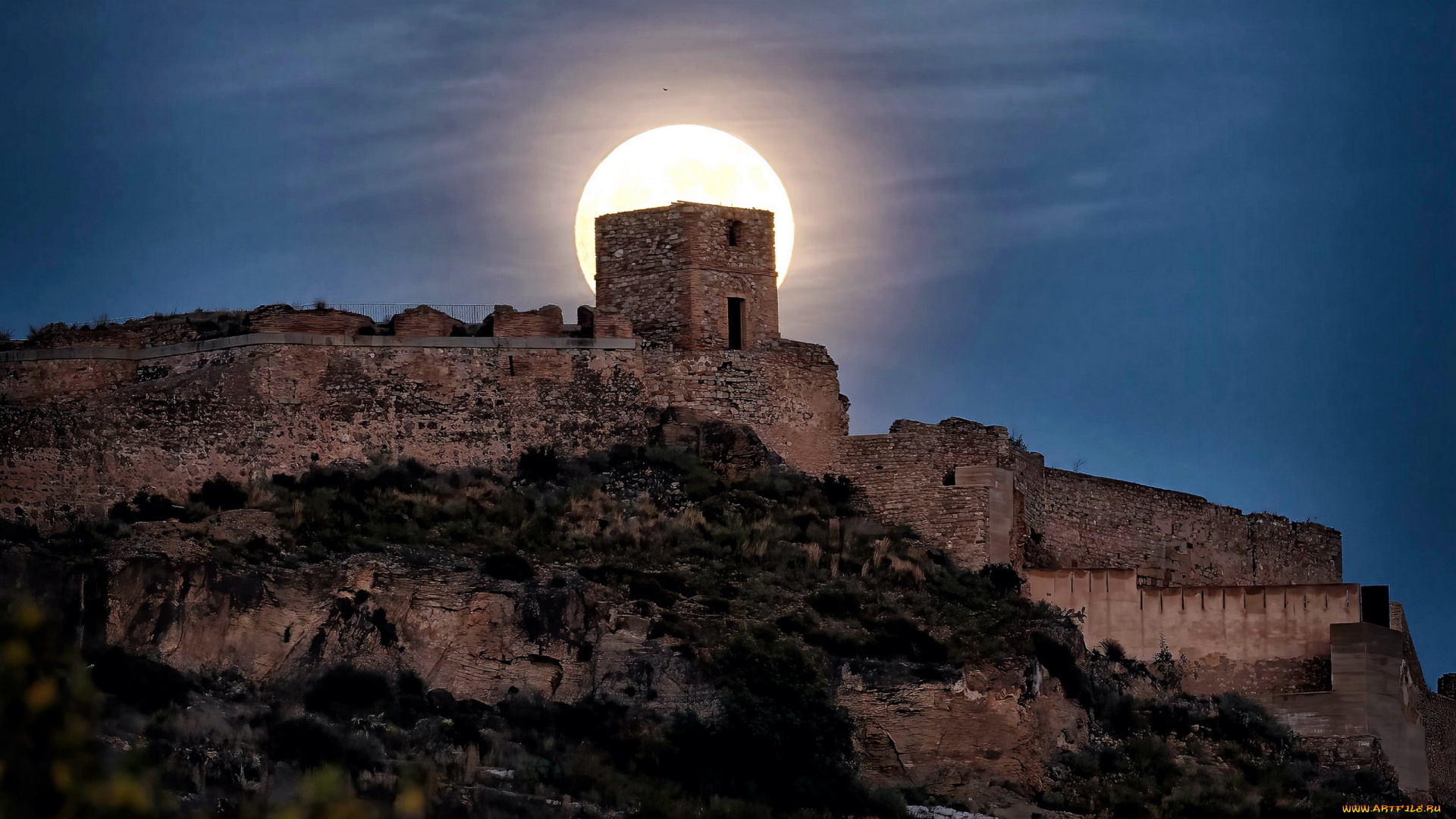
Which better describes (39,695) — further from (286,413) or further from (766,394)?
(766,394)

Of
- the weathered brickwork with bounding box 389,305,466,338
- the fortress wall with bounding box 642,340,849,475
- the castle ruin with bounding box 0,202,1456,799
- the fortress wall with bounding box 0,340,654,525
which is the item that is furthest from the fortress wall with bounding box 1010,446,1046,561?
the weathered brickwork with bounding box 389,305,466,338

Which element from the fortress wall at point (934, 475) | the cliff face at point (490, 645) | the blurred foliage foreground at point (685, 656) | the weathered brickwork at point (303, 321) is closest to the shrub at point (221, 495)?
the blurred foliage foreground at point (685, 656)

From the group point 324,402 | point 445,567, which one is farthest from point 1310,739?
point 324,402

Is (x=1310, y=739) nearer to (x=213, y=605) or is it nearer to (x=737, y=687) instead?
(x=737, y=687)

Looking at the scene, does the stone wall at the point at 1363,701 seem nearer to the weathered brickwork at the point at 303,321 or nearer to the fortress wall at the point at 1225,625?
the fortress wall at the point at 1225,625

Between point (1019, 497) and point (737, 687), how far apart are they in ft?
27.2

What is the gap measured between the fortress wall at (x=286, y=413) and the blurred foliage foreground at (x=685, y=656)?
502 millimetres

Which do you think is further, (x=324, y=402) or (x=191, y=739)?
(x=324, y=402)

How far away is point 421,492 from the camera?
31359mm

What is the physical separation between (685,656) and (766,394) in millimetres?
7079

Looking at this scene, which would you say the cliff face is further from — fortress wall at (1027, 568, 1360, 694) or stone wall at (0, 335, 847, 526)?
fortress wall at (1027, 568, 1360, 694)

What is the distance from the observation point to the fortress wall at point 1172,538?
119ft

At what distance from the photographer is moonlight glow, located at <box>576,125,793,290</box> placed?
3509 cm

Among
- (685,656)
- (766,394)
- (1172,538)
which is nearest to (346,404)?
(766,394)
